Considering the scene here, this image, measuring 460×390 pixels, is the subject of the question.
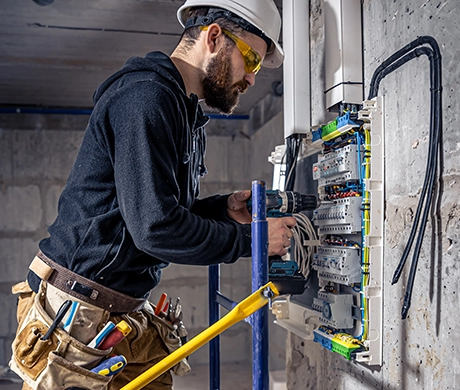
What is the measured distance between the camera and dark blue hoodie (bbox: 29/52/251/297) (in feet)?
3.59

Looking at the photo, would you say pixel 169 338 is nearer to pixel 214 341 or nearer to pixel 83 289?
pixel 214 341

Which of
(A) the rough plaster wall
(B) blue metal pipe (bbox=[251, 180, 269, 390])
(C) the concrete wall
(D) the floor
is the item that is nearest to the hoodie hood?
(B) blue metal pipe (bbox=[251, 180, 269, 390])

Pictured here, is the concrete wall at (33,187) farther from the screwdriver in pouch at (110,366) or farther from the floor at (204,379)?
the screwdriver in pouch at (110,366)

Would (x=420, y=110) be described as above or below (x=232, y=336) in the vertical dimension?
above

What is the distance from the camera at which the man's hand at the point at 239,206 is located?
1521 mm

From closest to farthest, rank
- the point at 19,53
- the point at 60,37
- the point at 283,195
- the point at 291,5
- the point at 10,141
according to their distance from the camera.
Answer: the point at 283,195 < the point at 291,5 < the point at 60,37 < the point at 19,53 < the point at 10,141

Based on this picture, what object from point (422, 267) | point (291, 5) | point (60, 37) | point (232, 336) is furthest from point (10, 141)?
point (422, 267)

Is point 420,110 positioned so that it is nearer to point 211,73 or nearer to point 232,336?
point 211,73

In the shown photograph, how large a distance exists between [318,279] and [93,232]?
0.79 metres

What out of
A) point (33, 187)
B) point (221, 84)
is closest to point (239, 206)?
point (221, 84)

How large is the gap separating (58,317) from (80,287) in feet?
0.29

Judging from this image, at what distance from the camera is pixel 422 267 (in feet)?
3.91

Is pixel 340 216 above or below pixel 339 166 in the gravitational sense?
below

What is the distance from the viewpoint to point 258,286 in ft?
3.65
